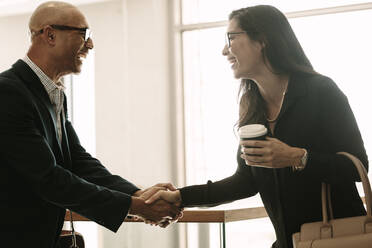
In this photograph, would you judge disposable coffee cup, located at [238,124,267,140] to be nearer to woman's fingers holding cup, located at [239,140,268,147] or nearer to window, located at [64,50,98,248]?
woman's fingers holding cup, located at [239,140,268,147]

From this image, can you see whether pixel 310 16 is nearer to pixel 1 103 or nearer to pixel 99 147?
pixel 99 147

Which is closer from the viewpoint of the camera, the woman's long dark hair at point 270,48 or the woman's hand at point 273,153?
the woman's hand at point 273,153

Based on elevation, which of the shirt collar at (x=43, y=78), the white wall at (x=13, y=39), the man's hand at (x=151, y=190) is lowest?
the man's hand at (x=151, y=190)

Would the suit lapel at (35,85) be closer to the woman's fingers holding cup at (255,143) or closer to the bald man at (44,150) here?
the bald man at (44,150)

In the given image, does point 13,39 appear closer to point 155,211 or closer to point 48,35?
point 48,35

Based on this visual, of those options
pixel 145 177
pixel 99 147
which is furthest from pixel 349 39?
pixel 99 147

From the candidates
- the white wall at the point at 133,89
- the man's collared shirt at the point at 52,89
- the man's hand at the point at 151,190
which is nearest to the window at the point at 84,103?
the white wall at the point at 133,89

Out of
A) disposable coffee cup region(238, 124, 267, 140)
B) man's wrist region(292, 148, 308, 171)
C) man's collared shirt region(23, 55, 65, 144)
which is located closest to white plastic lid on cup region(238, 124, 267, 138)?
disposable coffee cup region(238, 124, 267, 140)

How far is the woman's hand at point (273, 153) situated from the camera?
195cm

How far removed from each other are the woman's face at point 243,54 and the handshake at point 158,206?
2.33 ft

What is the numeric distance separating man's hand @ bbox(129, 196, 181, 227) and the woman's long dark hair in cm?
59

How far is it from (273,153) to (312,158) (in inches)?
5.6

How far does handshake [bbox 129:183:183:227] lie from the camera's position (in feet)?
8.53

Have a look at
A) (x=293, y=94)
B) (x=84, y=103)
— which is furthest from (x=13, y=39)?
(x=293, y=94)
